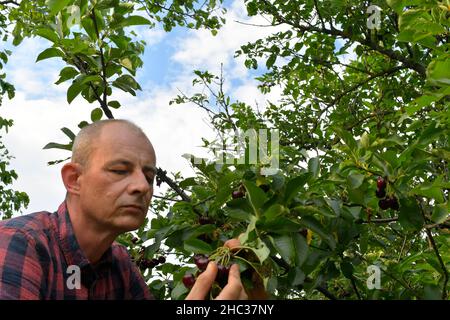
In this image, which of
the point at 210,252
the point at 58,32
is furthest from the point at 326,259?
the point at 58,32

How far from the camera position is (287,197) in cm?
179

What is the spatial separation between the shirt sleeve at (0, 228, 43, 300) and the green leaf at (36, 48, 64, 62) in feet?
2.95

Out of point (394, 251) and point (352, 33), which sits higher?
point (352, 33)

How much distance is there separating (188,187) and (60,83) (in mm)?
737

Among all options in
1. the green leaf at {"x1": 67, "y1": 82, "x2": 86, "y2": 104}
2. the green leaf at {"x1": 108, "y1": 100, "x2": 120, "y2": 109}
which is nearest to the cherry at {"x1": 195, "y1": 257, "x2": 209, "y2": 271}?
the green leaf at {"x1": 67, "y1": 82, "x2": 86, "y2": 104}

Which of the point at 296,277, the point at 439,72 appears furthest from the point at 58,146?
the point at 439,72

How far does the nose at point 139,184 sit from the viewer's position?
174 cm

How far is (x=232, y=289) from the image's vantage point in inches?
54.5

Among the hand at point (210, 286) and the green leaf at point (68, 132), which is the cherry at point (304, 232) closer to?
the hand at point (210, 286)

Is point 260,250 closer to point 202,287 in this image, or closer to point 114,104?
point 202,287

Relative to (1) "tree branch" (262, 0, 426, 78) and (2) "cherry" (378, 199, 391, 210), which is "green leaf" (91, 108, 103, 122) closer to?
(2) "cherry" (378, 199, 391, 210)

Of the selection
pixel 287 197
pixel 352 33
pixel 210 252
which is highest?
pixel 352 33

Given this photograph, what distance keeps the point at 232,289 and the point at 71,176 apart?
81 centimetres
